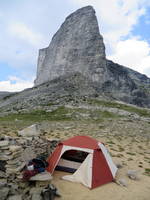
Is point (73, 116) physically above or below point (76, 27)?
below

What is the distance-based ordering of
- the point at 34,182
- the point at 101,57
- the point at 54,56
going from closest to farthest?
1. the point at 34,182
2. the point at 101,57
3. the point at 54,56

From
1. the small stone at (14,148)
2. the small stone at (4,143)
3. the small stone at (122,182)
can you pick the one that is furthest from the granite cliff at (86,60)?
the small stone at (14,148)

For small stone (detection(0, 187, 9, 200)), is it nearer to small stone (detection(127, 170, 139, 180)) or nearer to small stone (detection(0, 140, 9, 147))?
small stone (detection(0, 140, 9, 147))

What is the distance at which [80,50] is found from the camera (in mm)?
105250

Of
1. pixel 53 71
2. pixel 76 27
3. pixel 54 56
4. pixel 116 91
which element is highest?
pixel 76 27

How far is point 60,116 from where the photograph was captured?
3556cm

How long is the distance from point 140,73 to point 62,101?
16675 cm

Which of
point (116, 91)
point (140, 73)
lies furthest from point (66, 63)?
point (140, 73)

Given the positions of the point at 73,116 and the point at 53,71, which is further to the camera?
the point at 53,71

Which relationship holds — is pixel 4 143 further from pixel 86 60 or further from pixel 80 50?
pixel 80 50

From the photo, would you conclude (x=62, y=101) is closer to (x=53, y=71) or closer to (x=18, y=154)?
(x=18, y=154)

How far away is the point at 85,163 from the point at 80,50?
9868cm

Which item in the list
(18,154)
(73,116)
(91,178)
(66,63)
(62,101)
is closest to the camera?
(91,178)

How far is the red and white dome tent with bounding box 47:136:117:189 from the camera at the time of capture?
34.1 feet
